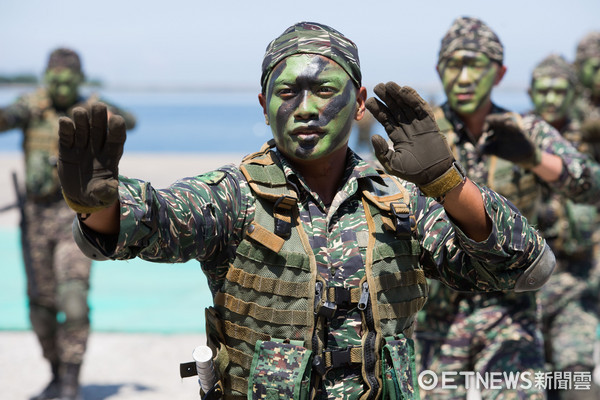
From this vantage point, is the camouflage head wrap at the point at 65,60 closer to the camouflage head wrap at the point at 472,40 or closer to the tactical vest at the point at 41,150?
the tactical vest at the point at 41,150

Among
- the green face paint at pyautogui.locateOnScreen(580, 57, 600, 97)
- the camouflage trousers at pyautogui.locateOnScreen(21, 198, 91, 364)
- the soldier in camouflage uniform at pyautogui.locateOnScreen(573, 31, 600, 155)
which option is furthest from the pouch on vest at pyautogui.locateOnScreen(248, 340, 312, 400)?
the green face paint at pyautogui.locateOnScreen(580, 57, 600, 97)

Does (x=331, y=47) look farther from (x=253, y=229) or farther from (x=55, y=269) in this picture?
(x=55, y=269)

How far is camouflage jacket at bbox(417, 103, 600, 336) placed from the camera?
5.67 metres

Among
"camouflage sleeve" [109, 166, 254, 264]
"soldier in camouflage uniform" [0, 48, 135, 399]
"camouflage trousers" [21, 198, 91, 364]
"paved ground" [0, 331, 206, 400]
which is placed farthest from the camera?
"paved ground" [0, 331, 206, 400]

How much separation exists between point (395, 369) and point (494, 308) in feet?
7.33

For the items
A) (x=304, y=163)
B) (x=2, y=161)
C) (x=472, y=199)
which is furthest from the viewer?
(x=2, y=161)

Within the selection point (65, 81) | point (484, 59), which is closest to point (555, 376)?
point (484, 59)

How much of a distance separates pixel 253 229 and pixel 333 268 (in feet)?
1.13

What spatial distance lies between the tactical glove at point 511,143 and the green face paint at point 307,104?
2.09m

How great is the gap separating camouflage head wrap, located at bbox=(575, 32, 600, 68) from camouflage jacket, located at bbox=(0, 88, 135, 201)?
15.5 feet

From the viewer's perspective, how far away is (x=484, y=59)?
579 cm

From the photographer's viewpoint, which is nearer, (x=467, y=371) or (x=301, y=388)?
(x=301, y=388)

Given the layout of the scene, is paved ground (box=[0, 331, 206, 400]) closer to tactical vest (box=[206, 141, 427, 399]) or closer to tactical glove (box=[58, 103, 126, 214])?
tactical vest (box=[206, 141, 427, 399])

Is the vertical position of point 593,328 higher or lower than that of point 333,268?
lower
